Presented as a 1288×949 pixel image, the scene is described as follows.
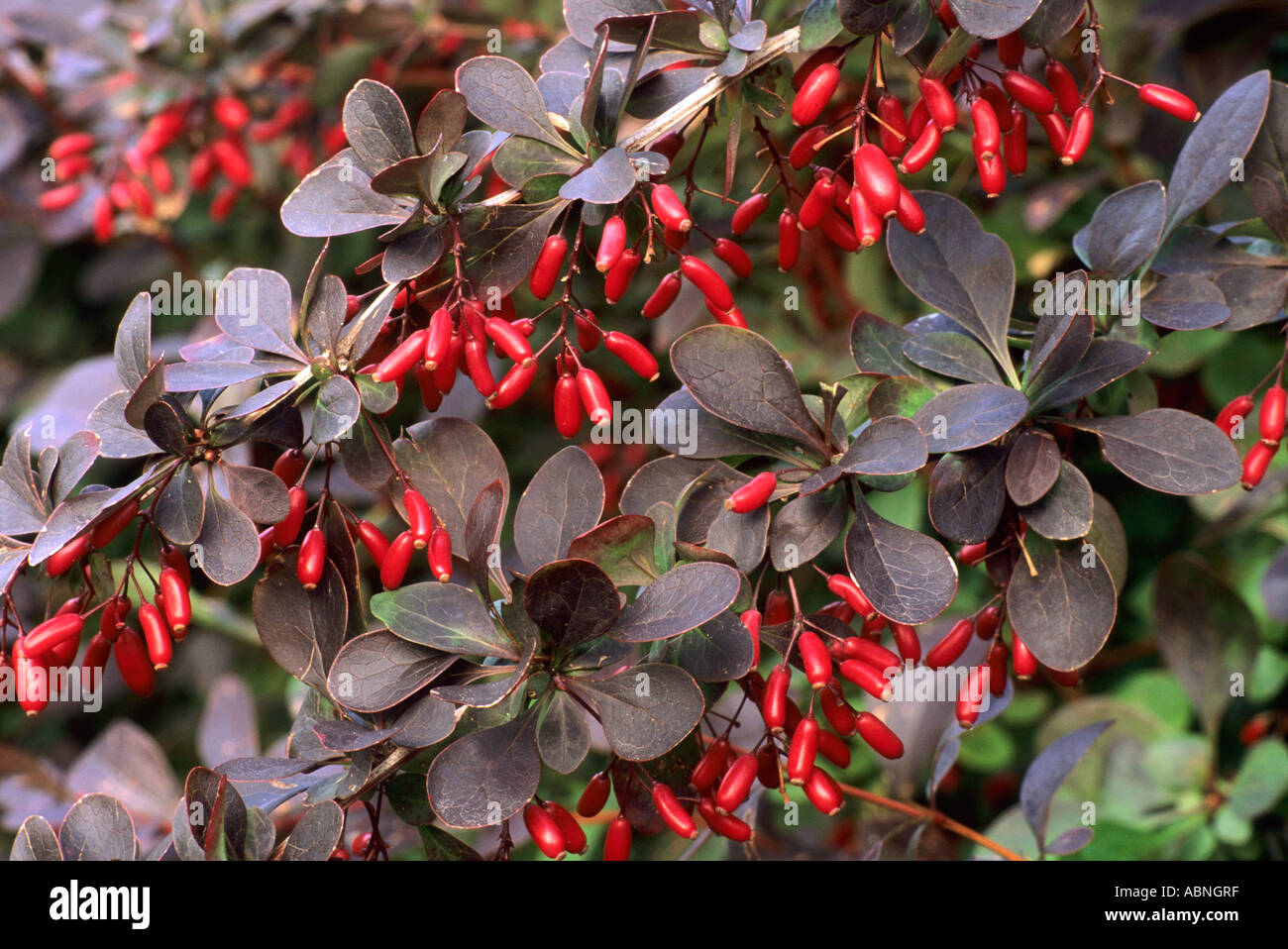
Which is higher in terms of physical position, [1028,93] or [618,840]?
[1028,93]

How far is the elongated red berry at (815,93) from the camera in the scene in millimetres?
722

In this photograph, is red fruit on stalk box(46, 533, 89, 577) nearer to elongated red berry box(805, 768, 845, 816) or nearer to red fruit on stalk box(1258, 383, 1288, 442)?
elongated red berry box(805, 768, 845, 816)

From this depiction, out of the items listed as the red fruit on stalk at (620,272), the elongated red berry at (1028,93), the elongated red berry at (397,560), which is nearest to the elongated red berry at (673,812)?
the elongated red berry at (397,560)

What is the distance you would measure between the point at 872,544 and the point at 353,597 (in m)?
0.37

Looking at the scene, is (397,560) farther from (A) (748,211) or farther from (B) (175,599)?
(A) (748,211)

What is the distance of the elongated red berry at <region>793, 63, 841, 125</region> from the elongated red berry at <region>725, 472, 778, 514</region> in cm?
26

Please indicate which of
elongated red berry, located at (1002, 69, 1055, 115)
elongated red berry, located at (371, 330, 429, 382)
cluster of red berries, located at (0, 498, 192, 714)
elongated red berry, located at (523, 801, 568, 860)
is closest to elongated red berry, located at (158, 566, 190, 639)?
cluster of red berries, located at (0, 498, 192, 714)

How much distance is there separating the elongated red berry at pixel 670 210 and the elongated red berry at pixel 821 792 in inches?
14.4

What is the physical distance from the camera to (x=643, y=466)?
29.2 inches

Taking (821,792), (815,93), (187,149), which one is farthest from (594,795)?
(187,149)

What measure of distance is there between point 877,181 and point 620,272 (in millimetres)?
185

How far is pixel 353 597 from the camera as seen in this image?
75 centimetres

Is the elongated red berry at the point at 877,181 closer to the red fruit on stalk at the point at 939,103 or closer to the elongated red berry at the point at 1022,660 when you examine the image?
the red fruit on stalk at the point at 939,103
